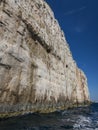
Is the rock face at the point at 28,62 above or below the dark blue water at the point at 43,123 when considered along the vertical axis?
above

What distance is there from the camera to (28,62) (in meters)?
31.7

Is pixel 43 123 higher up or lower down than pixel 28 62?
lower down

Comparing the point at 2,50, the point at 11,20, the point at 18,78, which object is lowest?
the point at 18,78

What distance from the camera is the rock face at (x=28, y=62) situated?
26.0 m

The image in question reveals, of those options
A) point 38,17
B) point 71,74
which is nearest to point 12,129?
point 38,17

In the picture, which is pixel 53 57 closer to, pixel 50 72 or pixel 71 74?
pixel 50 72

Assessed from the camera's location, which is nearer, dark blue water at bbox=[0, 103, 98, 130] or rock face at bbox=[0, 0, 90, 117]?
dark blue water at bbox=[0, 103, 98, 130]

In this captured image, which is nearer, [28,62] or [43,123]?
[43,123]

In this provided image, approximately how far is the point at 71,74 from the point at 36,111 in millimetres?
27781

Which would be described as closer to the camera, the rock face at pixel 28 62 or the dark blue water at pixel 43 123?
the dark blue water at pixel 43 123

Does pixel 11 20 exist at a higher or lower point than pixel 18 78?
higher

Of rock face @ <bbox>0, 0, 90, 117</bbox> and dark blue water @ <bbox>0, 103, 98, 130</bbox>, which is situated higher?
rock face @ <bbox>0, 0, 90, 117</bbox>

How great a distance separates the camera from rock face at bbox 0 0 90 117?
1022 inches

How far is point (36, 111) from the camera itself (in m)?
34.9
